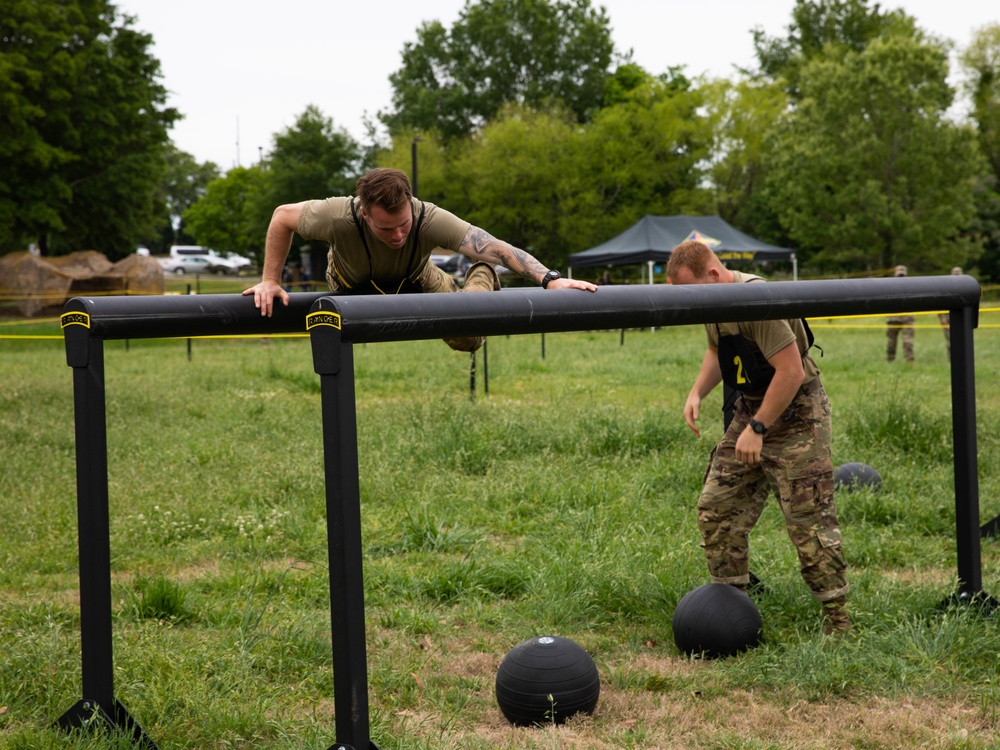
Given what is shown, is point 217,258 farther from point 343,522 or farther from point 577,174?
point 343,522

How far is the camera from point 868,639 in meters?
4.31

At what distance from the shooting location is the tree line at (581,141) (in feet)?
100

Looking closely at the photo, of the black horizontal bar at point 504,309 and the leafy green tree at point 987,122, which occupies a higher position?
the leafy green tree at point 987,122

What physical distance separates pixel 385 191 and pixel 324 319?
1.31m

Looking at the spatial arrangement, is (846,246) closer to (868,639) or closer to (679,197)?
(679,197)

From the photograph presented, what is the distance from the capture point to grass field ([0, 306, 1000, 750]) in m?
3.69

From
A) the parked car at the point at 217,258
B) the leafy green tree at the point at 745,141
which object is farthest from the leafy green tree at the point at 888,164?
the parked car at the point at 217,258

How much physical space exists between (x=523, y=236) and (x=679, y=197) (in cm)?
804

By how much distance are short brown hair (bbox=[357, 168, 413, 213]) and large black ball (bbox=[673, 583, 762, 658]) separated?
87.1 inches

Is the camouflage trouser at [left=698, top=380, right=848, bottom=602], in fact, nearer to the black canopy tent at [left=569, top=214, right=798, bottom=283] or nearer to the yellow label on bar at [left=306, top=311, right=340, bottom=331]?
the yellow label on bar at [left=306, top=311, right=340, bottom=331]

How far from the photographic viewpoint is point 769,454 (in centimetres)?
455

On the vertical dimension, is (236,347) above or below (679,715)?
above

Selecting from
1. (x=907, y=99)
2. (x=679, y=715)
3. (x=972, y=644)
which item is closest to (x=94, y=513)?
(x=679, y=715)

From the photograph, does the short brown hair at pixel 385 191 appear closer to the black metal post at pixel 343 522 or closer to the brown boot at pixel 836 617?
the black metal post at pixel 343 522
